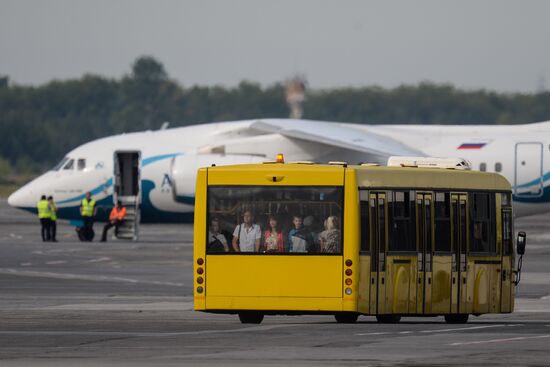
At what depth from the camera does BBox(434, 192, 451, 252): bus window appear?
24.2 meters

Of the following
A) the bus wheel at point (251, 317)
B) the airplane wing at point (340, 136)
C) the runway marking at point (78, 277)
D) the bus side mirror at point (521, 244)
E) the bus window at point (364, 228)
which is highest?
Answer: the airplane wing at point (340, 136)

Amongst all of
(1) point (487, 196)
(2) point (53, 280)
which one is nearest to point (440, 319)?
(1) point (487, 196)

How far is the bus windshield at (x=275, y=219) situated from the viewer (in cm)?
2298

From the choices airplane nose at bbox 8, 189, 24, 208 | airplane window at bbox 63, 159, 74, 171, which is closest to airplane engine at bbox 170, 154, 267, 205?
airplane window at bbox 63, 159, 74, 171

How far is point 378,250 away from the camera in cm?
2316

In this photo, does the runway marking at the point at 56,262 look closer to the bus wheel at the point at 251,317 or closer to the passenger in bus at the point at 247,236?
the bus wheel at the point at 251,317

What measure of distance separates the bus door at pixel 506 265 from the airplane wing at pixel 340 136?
1001 inches

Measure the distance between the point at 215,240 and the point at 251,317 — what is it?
1316mm

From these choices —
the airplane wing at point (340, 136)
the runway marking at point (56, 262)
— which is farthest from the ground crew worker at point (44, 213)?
the runway marking at point (56, 262)

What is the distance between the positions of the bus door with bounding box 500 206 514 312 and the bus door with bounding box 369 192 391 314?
266 centimetres

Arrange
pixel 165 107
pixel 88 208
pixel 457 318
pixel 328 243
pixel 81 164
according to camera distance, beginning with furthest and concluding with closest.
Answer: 1. pixel 165 107
2. pixel 81 164
3. pixel 88 208
4. pixel 457 318
5. pixel 328 243

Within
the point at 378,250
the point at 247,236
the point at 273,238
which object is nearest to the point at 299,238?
the point at 273,238

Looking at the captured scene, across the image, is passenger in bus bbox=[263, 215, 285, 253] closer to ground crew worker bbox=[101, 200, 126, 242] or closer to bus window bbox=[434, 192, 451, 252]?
bus window bbox=[434, 192, 451, 252]

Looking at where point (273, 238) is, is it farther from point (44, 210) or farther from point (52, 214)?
point (52, 214)
